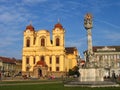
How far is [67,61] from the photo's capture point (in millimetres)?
121188

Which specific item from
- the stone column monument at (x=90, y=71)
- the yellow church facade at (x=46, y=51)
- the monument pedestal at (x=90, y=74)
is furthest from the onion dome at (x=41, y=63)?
the monument pedestal at (x=90, y=74)

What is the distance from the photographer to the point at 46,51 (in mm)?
111438

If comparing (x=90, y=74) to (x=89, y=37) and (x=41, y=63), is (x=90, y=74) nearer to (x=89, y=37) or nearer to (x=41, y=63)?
(x=89, y=37)

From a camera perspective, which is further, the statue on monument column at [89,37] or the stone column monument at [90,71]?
the statue on monument column at [89,37]

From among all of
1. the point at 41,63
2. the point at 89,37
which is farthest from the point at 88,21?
the point at 41,63

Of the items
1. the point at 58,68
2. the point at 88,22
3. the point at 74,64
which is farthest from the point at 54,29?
the point at 88,22

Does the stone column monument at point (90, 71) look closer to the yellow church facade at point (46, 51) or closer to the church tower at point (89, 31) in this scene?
the church tower at point (89, 31)

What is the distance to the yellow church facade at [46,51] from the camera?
110 m

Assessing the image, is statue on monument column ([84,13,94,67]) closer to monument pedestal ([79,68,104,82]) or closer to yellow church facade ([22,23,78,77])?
monument pedestal ([79,68,104,82])

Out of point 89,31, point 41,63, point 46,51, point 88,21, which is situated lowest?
point 41,63

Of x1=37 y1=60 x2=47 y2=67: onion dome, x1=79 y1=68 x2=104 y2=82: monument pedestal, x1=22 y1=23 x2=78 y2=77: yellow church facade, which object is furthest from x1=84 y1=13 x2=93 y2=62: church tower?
x1=22 y1=23 x2=78 y2=77: yellow church facade

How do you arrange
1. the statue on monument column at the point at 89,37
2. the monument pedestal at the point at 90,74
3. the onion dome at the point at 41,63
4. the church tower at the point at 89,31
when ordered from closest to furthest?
the monument pedestal at the point at 90,74, the statue on monument column at the point at 89,37, the church tower at the point at 89,31, the onion dome at the point at 41,63

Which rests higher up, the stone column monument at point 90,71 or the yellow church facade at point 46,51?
the yellow church facade at point 46,51

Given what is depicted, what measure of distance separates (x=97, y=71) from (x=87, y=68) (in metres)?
1.28
